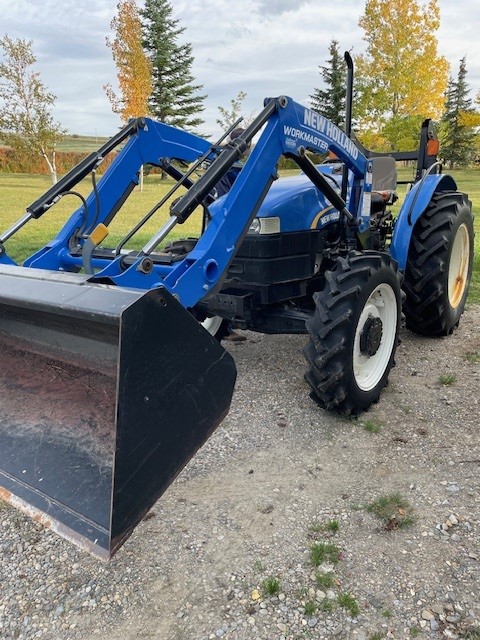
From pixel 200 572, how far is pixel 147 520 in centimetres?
47

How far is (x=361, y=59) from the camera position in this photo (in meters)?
24.8

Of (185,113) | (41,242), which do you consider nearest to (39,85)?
(185,113)

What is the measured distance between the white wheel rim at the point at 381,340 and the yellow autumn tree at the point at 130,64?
27.5 m

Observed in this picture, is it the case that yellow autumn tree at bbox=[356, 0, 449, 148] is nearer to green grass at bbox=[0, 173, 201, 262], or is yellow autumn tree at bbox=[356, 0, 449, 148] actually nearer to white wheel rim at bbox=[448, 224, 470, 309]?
green grass at bbox=[0, 173, 201, 262]

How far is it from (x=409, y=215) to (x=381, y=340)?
1268 mm

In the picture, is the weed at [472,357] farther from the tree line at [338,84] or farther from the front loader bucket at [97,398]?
the tree line at [338,84]

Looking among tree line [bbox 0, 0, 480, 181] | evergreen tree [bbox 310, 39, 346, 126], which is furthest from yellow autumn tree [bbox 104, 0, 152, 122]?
evergreen tree [bbox 310, 39, 346, 126]

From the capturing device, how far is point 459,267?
5.62m

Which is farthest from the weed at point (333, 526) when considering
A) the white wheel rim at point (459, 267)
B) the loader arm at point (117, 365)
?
the white wheel rim at point (459, 267)

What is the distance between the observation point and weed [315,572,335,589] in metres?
2.34

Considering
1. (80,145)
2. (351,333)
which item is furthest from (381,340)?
(80,145)

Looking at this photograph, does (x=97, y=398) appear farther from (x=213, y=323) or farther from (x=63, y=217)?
(x=63, y=217)

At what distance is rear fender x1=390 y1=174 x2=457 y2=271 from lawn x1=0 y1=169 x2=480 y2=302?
2229mm

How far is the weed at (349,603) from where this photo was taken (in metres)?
2.20
